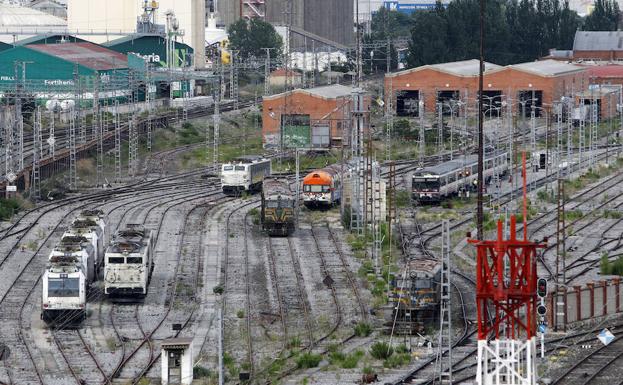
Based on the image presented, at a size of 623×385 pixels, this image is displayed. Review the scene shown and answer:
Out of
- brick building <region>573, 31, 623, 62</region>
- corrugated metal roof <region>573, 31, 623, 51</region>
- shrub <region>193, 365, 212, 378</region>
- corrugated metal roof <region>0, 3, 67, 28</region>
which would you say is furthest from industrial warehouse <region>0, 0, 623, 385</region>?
corrugated metal roof <region>0, 3, 67, 28</region>

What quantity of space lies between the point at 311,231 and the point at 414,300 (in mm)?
16863

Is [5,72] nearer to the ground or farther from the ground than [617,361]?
farther from the ground

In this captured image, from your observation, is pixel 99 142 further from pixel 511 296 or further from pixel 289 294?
pixel 511 296

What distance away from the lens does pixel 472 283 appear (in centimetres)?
4106

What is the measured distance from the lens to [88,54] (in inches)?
3937

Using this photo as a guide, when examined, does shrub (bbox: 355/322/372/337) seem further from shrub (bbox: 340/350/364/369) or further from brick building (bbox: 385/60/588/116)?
brick building (bbox: 385/60/588/116)

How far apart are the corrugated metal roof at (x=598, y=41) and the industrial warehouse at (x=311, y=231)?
951cm

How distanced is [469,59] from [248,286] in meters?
74.8

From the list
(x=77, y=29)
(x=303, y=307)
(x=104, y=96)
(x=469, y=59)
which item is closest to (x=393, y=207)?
(x=303, y=307)

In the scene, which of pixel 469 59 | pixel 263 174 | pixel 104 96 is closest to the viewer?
pixel 263 174

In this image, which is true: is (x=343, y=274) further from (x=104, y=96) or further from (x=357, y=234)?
(x=104, y=96)

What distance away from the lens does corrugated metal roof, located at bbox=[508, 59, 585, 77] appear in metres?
92.9

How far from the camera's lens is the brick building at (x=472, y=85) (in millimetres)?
92375

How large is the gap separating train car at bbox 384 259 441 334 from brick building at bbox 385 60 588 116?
55.1 meters
